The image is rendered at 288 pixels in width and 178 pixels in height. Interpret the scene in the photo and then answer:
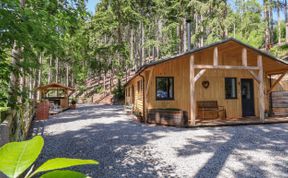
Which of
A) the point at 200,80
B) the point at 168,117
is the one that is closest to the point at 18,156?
the point at 168,117

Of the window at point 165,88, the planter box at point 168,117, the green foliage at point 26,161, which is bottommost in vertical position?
the planter box at point 168,117

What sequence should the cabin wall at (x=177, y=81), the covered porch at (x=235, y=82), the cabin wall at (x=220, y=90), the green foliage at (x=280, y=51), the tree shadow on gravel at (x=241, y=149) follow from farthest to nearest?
the green foliage at (x=280, y=51)
the cabin wall at (x=220, y=90)
the covered porch at (x=235, y=82)
the cabin wall at (x=177, y=81)
the tree shadow on gravel at (x=241, y=149)

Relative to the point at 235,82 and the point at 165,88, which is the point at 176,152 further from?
the point at 235,82

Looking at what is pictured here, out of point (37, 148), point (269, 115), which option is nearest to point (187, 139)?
point (37, 148)

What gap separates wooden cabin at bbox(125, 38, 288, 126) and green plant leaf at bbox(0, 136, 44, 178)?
8629mm

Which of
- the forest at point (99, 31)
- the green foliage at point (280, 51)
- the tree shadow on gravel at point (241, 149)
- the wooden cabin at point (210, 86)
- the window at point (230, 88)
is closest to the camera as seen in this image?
the forest at point (99, 31)

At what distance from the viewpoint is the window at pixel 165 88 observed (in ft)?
33.7

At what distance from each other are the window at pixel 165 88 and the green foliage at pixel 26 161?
32.0 feet

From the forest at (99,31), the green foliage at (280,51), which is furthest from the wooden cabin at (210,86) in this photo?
the green foliage at (280,51)

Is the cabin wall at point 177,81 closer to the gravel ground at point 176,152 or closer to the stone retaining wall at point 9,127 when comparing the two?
the gravel ground at point 176,152

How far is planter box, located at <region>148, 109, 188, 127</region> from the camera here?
28.7 ft

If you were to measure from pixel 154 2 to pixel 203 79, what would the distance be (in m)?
19.8

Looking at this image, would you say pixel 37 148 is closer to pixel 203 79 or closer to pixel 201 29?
pixel 203 79

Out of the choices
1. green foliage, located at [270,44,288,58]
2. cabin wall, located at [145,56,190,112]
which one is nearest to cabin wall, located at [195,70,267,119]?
cabin wall, located at [145,56,190,112]
